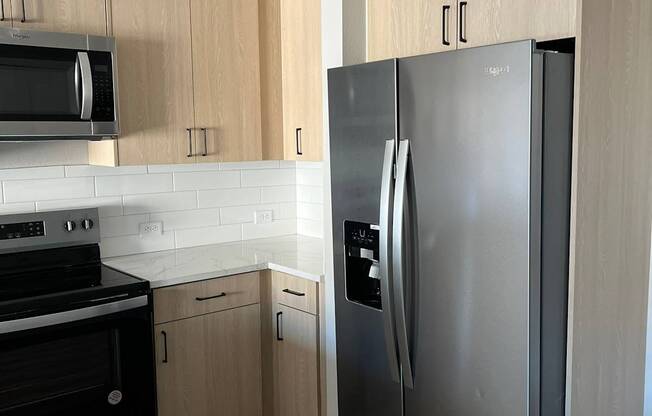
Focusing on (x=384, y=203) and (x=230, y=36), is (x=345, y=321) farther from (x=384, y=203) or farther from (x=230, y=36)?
(x=230, y=36)

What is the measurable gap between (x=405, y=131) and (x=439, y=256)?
41cm

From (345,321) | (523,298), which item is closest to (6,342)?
(345,321)

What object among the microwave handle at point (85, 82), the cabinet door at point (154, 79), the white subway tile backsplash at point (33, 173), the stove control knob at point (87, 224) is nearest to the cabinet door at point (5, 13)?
the microwave handle at point (85, 82)

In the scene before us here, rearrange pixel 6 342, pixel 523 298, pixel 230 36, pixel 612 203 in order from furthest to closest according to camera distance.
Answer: pixel 230 36 → pixel 6 342 → pixel 612 203 → pixel 523 298

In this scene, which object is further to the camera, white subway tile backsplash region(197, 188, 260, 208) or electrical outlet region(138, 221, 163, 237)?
white subway tile backsplash region(197, 188, 260, 208)

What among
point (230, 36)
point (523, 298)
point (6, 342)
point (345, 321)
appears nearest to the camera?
point (523, 298)

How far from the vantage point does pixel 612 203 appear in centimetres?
205

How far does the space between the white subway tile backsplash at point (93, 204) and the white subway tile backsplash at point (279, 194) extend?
807mm

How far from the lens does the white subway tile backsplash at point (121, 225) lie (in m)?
3.08

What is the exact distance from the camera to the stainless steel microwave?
2.44 m

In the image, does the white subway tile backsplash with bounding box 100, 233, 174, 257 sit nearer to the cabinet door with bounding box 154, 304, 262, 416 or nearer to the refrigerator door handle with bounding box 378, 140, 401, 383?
the cabinet door with bounding box 154, 304, 262, 416

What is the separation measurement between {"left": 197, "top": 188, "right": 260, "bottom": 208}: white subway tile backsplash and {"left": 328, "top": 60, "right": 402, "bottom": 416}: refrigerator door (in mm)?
1100

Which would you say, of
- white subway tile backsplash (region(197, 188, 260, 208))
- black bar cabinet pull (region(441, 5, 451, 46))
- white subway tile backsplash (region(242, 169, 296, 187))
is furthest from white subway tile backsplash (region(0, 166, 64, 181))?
black bar cabinet pull (region(441, 5, 451, 46))

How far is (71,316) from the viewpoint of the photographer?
238 cm
